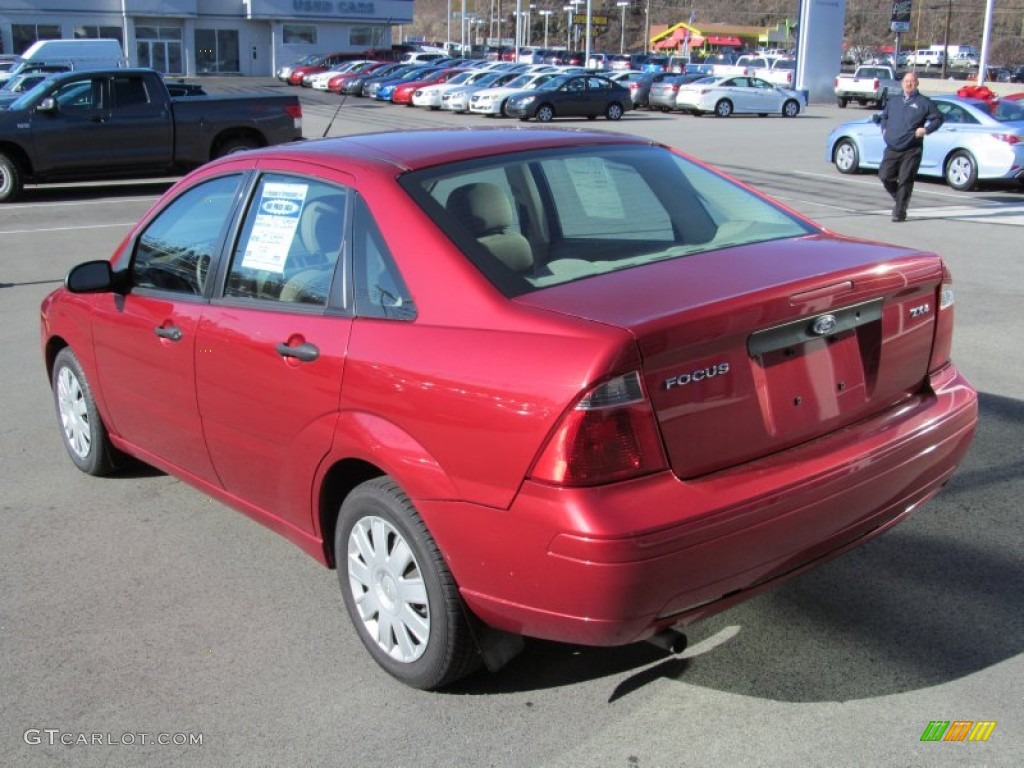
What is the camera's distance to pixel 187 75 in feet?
227

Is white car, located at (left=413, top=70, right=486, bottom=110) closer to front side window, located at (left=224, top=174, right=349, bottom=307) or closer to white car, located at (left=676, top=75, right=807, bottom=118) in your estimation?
white car, located at (left=676, top=75, right=807, bottom=118)

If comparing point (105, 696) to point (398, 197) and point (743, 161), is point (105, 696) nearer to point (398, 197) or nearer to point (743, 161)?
point (398, 197)

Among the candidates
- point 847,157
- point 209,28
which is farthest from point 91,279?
point 209,28

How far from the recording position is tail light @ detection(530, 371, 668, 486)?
9.36ft

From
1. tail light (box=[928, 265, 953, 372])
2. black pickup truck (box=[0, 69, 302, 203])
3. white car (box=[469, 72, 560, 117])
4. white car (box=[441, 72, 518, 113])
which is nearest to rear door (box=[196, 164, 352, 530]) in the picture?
tail light (box=[928, 265, 953, 372])

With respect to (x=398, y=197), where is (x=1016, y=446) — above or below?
below

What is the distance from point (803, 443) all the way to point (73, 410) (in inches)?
153

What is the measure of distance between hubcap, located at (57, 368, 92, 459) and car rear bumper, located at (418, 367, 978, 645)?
9.65 ft

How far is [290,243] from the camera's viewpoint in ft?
12.9

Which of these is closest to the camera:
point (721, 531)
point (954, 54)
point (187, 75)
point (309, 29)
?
point (721, 531)

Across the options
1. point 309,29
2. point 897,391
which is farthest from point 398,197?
point 309,29

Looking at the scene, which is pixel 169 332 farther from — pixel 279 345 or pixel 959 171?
pixel 959 171

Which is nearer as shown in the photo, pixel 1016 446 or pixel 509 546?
pixel 509 546

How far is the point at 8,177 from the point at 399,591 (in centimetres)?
1578
